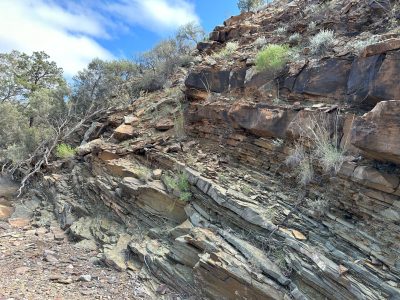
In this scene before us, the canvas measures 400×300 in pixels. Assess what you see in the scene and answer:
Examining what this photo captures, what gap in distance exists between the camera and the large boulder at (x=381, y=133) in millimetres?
3781

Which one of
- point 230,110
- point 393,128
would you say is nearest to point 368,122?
point 393,128

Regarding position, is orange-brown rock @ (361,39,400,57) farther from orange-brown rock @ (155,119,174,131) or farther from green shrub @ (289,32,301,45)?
orange-brown rock @ (155,119,174,131)

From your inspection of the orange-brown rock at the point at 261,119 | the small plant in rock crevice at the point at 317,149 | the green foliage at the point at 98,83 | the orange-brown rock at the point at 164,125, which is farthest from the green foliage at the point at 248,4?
the small plant in rock crevice at the point at 317,149

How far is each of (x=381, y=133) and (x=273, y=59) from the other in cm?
334

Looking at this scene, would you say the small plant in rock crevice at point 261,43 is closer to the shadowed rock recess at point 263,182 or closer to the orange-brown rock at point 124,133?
the shadowed rock recess at point 263,182

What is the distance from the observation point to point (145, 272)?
597 centimetres

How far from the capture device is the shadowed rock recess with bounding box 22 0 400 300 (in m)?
4.00

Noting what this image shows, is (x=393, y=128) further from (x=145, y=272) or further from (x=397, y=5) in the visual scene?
(x=145, y=272)

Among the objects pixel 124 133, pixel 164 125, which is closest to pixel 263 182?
pixel 164 125

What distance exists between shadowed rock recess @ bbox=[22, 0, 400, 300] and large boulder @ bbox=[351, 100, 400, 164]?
1 cm

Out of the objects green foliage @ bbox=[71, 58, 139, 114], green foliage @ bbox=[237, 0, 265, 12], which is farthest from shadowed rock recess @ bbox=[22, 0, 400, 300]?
green foliage @ bbox=[237, 0, 265, 12]

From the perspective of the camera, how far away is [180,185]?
6.53 m

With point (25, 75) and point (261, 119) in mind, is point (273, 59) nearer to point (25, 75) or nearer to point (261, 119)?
point (261, 119)

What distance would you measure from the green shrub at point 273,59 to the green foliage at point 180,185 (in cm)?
271
